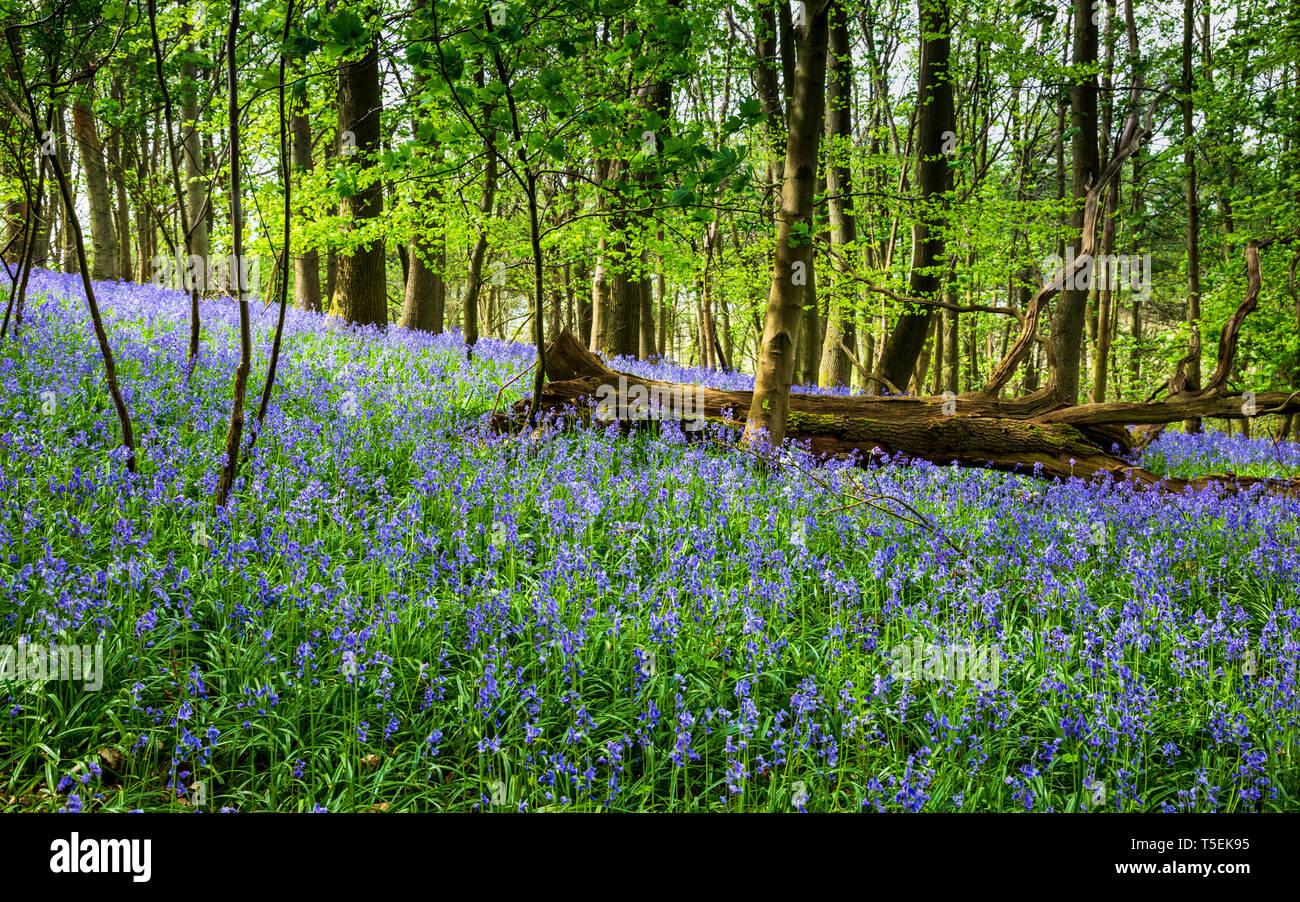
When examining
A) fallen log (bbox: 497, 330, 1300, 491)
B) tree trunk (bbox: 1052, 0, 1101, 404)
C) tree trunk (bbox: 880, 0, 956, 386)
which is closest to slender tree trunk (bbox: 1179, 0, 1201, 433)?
tree trunk (bbox: 1052, 0, 1101, 404)

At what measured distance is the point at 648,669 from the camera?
2.98 meters

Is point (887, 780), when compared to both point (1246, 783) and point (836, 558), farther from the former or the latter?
point (836, 558)

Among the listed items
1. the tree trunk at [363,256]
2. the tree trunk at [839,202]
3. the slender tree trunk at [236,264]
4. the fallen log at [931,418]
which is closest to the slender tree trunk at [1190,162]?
the tree trunk at [839,202]

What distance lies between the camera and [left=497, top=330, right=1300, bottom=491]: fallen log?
23.7 ft

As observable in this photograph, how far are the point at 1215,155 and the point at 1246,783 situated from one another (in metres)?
19.2

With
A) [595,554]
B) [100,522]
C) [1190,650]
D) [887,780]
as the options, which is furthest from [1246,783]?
[100,522]

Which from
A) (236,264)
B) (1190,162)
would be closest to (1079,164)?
(1190,162)

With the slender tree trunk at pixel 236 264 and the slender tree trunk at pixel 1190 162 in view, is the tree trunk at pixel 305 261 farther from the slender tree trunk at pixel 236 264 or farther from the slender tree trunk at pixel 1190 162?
the slender tree trunk at pixel 1190 162

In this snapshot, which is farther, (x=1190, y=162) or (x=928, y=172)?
(x=1190, y=162)

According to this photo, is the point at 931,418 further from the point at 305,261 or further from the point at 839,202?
the point at 305,261

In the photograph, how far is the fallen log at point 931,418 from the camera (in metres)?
7.22

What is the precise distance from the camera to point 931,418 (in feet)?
24.7

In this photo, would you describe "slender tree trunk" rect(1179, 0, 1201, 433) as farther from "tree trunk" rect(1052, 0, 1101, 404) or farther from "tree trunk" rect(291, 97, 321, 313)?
"tree trunk" rect(291, 97, 321, 313)

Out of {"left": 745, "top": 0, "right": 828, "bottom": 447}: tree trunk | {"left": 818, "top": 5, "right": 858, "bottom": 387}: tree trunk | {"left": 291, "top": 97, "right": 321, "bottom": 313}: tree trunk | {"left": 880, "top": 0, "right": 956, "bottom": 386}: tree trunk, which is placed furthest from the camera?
{"left": 291, "top": 97, "right": 321, "bottom": 313}: tree trunk
